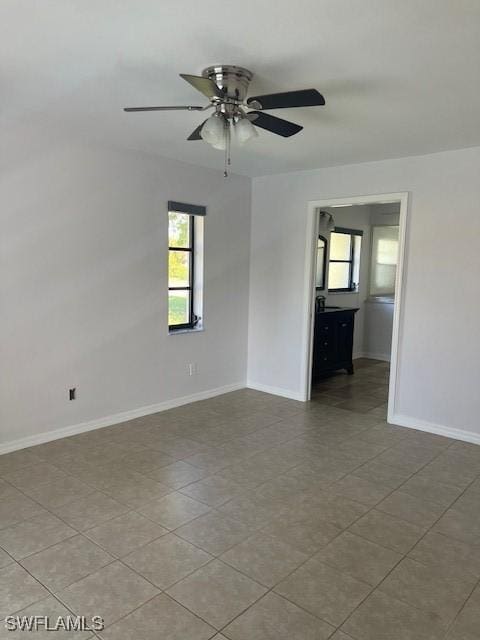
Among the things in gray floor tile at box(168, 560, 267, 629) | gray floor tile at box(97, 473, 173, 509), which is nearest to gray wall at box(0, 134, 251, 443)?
gray floor tile at box(97, 473, 173, 509)

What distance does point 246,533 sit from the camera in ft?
8.59

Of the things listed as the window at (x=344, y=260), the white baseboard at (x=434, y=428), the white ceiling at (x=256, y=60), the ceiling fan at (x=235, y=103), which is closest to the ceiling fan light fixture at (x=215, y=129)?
the ceiling fan at (x=235, y=103)

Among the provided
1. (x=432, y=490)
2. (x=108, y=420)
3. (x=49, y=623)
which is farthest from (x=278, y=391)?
(x=49, y=623)

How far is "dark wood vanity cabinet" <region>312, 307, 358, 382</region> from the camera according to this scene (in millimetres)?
5895

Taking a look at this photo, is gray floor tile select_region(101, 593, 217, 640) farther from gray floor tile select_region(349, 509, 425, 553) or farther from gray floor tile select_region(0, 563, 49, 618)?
gray floor tile select_region(349, 509, 425, 553)

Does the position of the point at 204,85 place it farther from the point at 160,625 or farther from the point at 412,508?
the point at 412,508

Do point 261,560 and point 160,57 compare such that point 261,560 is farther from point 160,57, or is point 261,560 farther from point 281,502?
point 160,57

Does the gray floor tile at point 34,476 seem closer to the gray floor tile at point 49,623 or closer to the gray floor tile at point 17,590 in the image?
the gray floor tile at point 17,590

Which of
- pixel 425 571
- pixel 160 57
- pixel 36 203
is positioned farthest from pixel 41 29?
pixel 425 571

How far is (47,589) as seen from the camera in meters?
2.13

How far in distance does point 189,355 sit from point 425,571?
314cm

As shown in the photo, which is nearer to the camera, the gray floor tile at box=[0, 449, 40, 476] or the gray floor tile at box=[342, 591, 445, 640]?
the gray floor tile at box=[342, 591, 445, 640]

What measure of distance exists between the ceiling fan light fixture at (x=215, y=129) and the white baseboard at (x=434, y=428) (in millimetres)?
3067

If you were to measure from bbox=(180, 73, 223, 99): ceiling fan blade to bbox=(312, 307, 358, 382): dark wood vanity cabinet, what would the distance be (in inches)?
144
